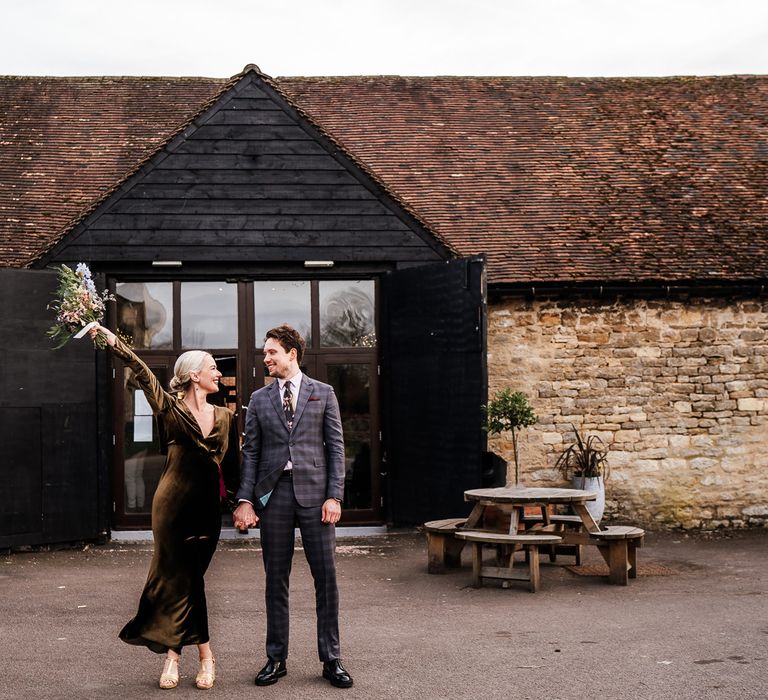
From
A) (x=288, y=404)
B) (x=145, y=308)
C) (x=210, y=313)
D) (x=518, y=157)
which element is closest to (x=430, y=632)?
(x=288, y=404)

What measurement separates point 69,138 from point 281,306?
488 cm

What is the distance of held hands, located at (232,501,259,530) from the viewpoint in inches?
254

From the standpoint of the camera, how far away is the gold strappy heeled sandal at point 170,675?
6.34 metres

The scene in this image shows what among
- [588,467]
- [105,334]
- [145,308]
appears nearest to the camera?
[105,334]

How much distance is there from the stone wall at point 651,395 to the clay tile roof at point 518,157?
24.6 inches

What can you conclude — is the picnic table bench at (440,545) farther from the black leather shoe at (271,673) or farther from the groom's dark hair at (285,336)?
the groom's dark hair at (285,336)

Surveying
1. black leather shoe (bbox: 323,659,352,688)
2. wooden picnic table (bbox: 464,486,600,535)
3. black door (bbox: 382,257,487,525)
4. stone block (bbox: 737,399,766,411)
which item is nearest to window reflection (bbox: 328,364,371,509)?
black door (bbox: 382,257,487,525)

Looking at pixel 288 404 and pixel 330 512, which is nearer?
pixel 330 512

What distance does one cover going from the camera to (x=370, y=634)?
797cm

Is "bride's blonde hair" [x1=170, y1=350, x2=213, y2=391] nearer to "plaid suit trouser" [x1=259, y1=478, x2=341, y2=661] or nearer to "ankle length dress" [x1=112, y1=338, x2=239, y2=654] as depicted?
"ankle length dress" [x1=112, y1=338, x2=239, y2=654]

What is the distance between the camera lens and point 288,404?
6.66 metres

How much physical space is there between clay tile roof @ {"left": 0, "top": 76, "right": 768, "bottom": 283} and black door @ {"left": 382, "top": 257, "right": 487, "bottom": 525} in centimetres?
120

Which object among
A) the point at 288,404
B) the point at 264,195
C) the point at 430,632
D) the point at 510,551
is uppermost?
the point at 264,195

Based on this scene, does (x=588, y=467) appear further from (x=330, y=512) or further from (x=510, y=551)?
(x=330, y=512)
